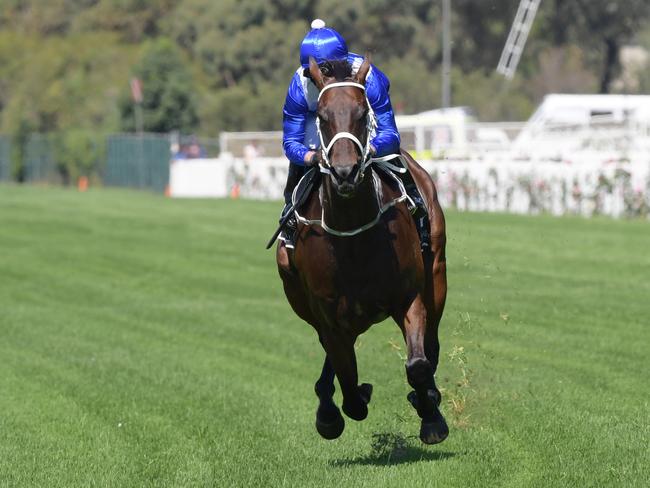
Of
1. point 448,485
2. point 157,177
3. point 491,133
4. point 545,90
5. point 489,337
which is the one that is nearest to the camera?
point 448,485

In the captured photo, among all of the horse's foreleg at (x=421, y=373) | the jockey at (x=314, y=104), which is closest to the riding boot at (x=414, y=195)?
the jockey at (x=314, y=104)

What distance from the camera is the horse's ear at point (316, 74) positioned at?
703 cm

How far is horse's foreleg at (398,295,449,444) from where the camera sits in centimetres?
720

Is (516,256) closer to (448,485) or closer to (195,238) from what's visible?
(195,238)

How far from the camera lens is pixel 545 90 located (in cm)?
7100

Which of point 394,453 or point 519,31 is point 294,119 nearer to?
point 394,453

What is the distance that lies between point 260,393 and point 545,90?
62158mm

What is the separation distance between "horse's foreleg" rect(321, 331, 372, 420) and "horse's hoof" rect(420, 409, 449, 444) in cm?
52

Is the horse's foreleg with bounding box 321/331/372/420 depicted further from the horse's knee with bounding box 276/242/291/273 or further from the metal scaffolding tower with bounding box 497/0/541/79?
the metal scaffolding tower with bounding box 497/0/541/79

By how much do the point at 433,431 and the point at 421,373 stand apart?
1.54 feet

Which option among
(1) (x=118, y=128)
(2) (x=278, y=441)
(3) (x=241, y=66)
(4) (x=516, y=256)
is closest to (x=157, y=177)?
(1) (x=118, y=128)

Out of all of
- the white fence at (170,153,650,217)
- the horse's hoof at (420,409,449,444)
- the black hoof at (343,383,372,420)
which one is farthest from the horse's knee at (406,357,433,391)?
the white fence at (170,153,650,217)

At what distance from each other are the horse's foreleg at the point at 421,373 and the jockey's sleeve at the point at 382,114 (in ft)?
2.94

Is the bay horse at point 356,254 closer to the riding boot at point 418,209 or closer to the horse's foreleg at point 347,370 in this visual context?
the horse's foreleg at point 347,370
